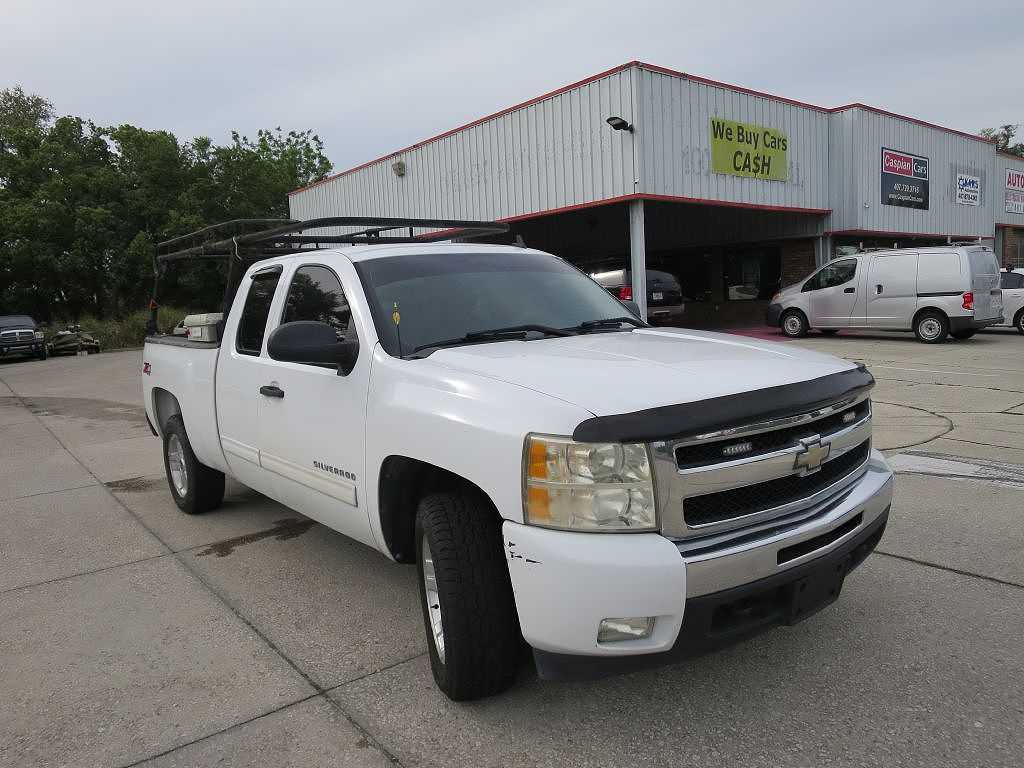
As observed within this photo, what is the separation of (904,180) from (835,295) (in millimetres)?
8370

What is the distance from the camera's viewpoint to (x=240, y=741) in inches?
109

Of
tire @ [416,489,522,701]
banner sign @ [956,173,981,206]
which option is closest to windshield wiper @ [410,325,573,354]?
tire @ [416,489,522,701]

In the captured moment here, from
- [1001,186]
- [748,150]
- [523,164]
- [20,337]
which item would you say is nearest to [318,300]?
[523,164]

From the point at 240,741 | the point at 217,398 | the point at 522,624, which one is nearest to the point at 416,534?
the point at 522,624

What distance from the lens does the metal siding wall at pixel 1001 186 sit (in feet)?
90.5

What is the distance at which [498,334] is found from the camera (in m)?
3.54

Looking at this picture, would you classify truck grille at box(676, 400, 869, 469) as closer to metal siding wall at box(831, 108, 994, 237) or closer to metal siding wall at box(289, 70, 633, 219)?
metal siding wall at box(289, 70, 633, 219)

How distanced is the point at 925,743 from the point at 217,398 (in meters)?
4.03

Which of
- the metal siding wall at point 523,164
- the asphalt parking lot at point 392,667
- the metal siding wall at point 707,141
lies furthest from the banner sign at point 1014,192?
the asphalt parking lot at point 392,667

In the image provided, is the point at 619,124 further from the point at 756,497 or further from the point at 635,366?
the point at 756,497

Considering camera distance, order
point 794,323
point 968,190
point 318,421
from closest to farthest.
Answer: point 318,421
point 794,323
point 968,190

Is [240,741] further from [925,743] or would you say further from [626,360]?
[925,743]

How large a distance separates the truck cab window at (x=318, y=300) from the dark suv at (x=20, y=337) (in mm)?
25121

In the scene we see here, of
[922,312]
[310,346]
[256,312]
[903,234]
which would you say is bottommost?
[922,312]
